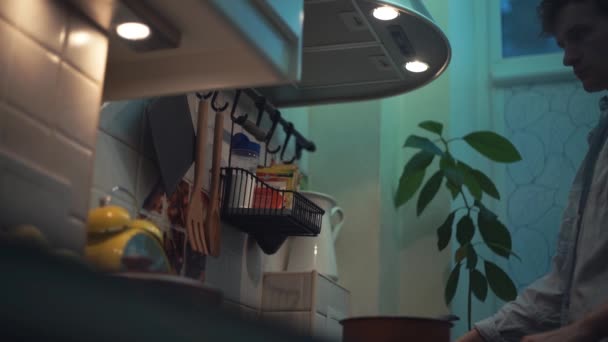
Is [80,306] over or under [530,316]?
under

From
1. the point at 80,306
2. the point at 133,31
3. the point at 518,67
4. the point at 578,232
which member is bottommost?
the point at 80,306

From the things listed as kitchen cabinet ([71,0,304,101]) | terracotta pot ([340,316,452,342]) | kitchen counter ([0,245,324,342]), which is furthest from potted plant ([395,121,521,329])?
kitchen counter ([0,245,324,342])

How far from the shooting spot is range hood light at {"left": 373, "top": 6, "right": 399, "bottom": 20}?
2.15m

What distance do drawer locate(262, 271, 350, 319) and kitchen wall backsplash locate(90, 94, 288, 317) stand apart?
0.08 meters

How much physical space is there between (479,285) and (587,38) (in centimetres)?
122

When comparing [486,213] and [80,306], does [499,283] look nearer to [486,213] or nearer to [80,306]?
[486,213]

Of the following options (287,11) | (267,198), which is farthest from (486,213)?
(287,11)

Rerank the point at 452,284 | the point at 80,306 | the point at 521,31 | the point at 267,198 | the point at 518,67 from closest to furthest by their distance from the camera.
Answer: the point at 80,306 < the point at 267,198 < the point at 452,284 < the point at 518,67 < the point at 521,31

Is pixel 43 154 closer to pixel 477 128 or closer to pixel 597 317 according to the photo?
pixel 597 317

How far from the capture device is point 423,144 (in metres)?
2.90

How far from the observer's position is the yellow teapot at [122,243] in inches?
47.9

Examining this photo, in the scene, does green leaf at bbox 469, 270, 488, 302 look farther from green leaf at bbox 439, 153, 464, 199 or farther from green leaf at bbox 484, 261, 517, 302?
green leaf at bbox 439, 153, 464, 199

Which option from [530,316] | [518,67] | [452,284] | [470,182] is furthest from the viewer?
[518,67]

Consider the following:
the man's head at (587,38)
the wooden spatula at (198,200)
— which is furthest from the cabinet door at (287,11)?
the man's head at (587,38)
